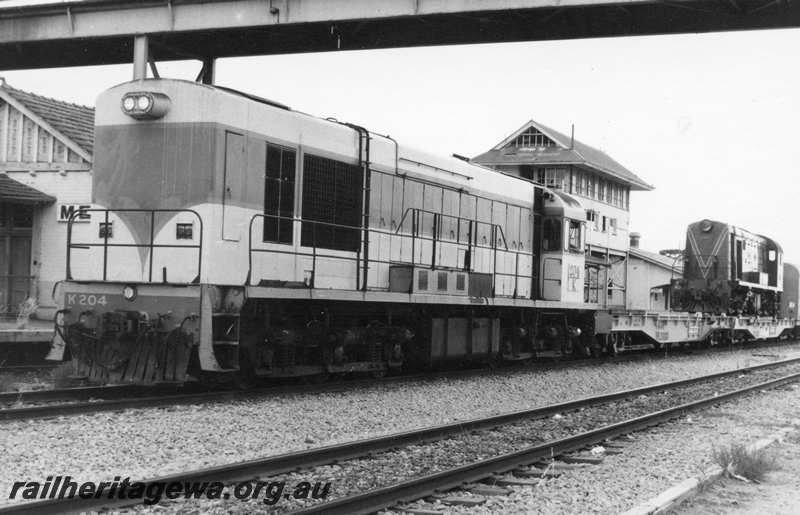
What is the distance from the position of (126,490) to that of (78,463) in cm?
137

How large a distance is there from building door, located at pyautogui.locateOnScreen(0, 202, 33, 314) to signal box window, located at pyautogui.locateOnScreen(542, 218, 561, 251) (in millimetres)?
12174

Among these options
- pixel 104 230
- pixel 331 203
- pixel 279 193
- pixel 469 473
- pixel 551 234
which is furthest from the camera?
pixel 551 234

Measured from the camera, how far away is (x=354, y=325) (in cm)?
1241

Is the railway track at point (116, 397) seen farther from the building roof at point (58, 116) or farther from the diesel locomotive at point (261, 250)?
the building roof at point (58, 116)

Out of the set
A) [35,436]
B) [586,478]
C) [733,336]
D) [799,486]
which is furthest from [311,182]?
[733,336]

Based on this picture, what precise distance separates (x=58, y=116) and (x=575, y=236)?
13.2 metres

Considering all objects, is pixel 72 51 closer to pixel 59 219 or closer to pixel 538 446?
pixel 59 219

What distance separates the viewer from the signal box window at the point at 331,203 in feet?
38.7

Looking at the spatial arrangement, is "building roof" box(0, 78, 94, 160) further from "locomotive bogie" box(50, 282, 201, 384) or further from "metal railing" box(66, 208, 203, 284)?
"locomotive bogie" box(50, 282, 201, 384)

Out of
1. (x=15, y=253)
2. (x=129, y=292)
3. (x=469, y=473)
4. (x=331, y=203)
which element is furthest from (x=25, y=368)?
(x=469, y=473)

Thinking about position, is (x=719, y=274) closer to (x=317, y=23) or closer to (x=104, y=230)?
(x=317, y=23)

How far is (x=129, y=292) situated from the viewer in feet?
33.2

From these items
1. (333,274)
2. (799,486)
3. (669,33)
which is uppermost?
(669,33)

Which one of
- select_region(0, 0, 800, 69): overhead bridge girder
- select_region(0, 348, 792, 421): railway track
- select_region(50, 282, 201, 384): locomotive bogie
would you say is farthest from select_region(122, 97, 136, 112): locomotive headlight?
select_region(0, 0, 800, 69): overhead bridge girder
